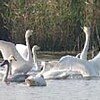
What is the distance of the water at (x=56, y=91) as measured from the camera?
14298 millimetres

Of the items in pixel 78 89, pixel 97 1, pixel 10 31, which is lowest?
pixel 10 31

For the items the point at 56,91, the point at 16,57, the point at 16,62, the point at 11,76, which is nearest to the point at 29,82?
the point at 56,91

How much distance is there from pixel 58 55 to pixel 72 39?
0.72 meters

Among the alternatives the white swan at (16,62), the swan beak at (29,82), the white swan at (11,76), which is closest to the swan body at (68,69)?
the white swan at (16,62)

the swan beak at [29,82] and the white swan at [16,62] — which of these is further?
the white swan at [16,62]

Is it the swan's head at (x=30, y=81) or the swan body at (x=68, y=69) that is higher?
the swan's head at (x=30, y=81)

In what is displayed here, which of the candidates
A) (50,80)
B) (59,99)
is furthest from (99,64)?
(59,99)

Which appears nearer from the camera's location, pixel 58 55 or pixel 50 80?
pixel 50 80

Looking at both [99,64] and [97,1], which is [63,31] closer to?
[97,1]

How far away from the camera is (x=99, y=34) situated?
24016mm

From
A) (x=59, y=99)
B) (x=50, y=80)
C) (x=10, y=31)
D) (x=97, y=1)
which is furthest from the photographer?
(x=10, y=31)

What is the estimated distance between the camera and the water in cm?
1430

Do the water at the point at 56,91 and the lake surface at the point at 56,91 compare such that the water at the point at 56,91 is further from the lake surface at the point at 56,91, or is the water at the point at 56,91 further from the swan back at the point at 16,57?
the swan back at the point at 16,57

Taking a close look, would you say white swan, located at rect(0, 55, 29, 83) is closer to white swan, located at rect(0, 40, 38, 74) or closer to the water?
white swan, located at rect(0, 40, 38, 74)
